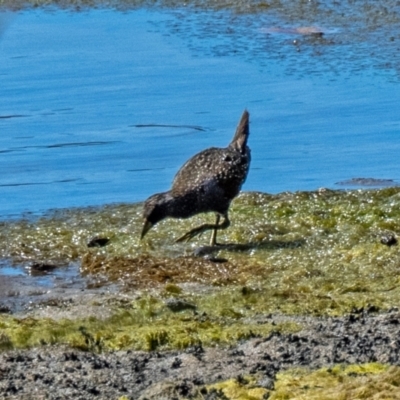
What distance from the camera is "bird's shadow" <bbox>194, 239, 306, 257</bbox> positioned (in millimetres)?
7391

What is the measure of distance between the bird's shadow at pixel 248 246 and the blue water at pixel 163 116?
1.31 meters

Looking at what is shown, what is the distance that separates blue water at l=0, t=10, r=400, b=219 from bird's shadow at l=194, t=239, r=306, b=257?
1.31m

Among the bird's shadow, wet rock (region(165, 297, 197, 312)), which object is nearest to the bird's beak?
the bird's shadow

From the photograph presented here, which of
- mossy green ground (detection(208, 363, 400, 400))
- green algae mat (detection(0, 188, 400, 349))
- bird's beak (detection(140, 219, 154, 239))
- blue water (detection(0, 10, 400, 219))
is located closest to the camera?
mossy green ground (detection(208, 363, 400, 400))

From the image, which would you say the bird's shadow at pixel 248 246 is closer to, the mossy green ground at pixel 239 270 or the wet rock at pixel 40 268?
the mossy green ground at pixel 239 270

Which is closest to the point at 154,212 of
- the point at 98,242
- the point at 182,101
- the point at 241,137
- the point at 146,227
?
the point at 146,227

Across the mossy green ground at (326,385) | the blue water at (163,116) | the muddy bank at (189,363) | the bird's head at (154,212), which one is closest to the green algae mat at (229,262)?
the bird's head at (154,212)

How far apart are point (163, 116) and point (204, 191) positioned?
2.33 m

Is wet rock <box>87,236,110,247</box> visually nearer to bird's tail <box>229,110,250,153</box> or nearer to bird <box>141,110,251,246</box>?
bird <box>141,110,251,246</box>

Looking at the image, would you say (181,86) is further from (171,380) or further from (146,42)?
(171,380)

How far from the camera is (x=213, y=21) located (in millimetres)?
12711

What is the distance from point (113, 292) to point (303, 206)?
1.89 metres

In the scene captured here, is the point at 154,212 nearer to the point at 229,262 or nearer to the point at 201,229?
the point at 201,229

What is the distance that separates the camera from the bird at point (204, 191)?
768 centimetres
